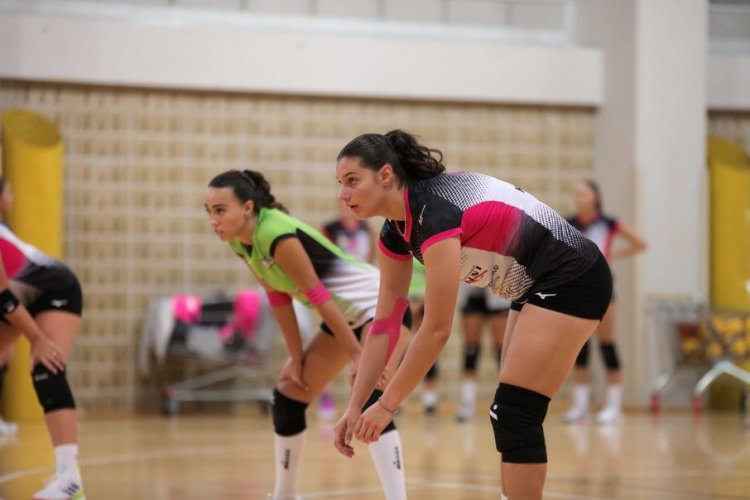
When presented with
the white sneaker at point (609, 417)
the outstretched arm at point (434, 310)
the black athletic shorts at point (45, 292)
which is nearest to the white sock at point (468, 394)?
the white sneaker at point (609, 417)

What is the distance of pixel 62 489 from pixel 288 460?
1013 millimetres

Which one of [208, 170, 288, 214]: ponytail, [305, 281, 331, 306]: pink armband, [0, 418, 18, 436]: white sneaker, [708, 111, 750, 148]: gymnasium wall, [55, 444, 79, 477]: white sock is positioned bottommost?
[0, 418, 18, 436]: white sneaker

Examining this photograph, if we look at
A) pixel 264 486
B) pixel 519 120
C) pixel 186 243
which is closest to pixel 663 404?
pixel 519 120

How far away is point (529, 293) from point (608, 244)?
6171 mm

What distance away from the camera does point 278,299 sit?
4.71 metres

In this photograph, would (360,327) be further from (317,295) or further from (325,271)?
(317,295)

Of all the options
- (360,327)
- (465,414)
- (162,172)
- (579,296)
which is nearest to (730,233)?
(465,414)

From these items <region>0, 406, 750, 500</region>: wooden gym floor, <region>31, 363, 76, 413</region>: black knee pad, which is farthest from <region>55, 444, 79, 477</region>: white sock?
<region>0, 406, 750, 500</region>: wooden gym floor

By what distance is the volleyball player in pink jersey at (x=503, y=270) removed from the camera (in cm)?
321

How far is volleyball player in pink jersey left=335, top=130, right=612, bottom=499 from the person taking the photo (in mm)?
3215

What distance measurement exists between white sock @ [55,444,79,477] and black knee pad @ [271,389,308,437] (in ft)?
3.08

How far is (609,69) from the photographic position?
1141 cm

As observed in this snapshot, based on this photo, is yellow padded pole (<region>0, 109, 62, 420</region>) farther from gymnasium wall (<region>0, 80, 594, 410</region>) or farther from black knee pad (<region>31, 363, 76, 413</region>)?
black knee pad (<region>31, 363, 76, 413</region>)

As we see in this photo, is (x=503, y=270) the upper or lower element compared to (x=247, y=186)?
lower
